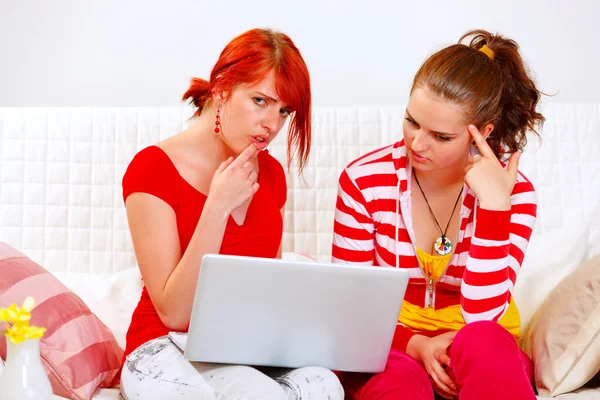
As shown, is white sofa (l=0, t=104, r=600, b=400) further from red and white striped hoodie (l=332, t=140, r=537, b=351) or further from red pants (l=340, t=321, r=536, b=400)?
red pants (l=340, t=321, r=536, b=400)

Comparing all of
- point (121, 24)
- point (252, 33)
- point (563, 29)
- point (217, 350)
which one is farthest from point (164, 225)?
point (563, 29)

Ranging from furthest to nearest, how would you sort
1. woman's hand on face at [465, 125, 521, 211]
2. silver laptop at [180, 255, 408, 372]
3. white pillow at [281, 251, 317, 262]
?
white pillow at [281, 251, 317, 262]
woman's hand on face at [465, 125, 521, 211]
silver laptop at [180, 255, 408, 372]

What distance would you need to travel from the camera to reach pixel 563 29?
2.68 metres

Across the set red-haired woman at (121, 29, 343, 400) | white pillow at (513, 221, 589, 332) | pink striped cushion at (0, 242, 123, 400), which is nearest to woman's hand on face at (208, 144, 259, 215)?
red-haired woman at (121, 29, 343, 400)

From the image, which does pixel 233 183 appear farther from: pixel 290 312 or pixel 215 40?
pixel 215 40

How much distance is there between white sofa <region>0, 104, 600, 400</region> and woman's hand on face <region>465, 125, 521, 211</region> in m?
0.67

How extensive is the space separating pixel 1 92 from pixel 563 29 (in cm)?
183

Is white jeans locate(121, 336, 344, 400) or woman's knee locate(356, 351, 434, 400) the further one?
woman's knee locate(356, 351, 434, 400)

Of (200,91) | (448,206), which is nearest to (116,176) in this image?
(200,91)

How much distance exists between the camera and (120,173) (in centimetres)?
233

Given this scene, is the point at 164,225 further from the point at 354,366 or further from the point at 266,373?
the point at 354,366

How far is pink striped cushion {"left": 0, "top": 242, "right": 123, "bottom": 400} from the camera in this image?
153cm

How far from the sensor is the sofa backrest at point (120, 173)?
91.1 inches

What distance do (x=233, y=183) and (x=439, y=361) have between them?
512mm
